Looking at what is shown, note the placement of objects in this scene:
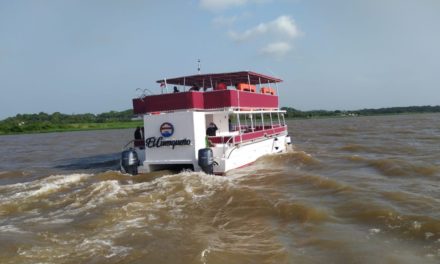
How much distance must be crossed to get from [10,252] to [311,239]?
4.67m

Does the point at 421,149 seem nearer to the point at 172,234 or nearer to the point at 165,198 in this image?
the point at 165,198

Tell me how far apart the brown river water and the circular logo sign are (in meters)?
1.27

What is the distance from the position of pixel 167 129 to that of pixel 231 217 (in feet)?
18.4

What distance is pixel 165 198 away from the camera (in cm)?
1001

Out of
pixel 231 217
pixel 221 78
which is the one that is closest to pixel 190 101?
pixel 221 78

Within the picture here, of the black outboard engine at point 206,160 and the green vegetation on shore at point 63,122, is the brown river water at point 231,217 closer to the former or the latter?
the black outboard engine at point 206,160

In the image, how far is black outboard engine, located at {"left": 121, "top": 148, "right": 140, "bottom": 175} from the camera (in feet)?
44.7

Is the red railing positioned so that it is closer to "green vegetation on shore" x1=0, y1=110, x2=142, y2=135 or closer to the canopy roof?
the canopy roof

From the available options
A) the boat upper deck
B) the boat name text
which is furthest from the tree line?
the boat name text

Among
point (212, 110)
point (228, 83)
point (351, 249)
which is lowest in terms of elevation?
point (351, 249)

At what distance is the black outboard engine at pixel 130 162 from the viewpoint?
13609mm

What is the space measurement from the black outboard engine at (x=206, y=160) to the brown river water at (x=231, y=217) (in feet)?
1.58

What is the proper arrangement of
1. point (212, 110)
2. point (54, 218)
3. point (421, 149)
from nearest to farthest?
point (54, 218) → point (212, 110) → point (421, 149)

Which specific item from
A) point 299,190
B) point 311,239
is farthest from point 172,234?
point 299,190
